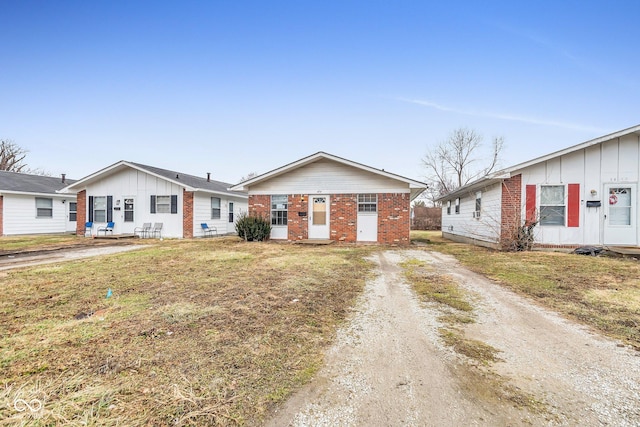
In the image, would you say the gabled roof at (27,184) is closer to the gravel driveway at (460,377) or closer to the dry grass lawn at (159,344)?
the dry grass lawn at (159,344)

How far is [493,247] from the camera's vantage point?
36.4 feet

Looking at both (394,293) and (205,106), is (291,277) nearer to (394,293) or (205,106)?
(394,293)

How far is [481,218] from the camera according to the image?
12664mm

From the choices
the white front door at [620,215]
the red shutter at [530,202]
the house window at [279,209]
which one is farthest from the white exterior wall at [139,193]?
the white front door at [620,215]

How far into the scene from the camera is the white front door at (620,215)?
9.56 m

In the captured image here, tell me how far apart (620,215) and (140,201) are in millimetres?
21054

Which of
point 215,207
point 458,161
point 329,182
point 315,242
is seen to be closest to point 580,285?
point 315,242

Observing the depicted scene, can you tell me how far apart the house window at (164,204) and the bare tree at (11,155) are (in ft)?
105

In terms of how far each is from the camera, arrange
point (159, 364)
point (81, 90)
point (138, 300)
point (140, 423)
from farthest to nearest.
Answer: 1. point (81, 90)
2. point (138, 300)
3. point (159, 364)
4. point (140, 423)

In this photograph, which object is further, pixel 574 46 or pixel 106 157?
pixel 106 157

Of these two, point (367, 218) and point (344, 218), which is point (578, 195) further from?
point (344, 218)

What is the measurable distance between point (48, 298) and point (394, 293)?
5.39m

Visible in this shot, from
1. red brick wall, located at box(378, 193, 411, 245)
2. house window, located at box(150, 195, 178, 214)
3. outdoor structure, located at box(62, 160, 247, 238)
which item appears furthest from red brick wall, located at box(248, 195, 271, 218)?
red brick wall, located at box(378, 193, 411, 245)

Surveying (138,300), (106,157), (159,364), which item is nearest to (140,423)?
(159,364)
